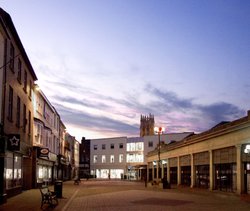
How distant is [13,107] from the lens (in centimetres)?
3075

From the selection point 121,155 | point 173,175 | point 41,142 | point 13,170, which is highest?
point 41,142

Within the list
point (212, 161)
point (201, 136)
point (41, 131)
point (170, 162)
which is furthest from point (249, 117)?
point (170, 162)

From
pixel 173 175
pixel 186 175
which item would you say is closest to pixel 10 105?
pixel 186 175

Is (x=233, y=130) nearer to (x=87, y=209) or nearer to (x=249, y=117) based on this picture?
(x=249, y=117)

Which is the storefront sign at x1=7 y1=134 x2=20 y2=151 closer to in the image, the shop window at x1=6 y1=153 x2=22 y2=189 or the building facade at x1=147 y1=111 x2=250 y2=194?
the shop window at x1=6 y1=153 x2=22 y2=189

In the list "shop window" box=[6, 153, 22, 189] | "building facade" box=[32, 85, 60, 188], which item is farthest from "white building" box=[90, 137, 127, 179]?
"shop window" box=[6, 153, 22, 189]

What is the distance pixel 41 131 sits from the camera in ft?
157

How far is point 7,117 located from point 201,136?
23.4m

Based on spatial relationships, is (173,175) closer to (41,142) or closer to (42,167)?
(42,167)

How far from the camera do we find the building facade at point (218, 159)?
34312mm

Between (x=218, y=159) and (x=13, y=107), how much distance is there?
62.8ft

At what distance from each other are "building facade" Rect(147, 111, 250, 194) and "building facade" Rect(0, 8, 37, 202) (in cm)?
1583

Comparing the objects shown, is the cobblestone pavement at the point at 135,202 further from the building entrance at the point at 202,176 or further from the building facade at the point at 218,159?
the building entrance at the point at 202,176

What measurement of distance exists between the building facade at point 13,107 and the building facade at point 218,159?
51.9ft
